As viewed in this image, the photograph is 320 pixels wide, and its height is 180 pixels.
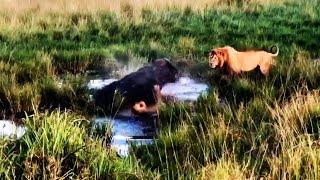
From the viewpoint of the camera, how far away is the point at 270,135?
4754 mm

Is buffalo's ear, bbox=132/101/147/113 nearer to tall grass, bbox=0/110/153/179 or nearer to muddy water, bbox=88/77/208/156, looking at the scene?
muddy water, bbox=88/77/208/156

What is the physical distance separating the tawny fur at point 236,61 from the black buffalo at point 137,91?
0.49 metres

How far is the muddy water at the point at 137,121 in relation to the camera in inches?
215

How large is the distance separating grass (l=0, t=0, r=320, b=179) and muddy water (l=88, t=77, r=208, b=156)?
0.15 metres


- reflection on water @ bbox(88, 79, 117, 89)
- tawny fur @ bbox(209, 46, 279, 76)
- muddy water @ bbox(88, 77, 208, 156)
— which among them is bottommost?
reflection on water @ bbox(88, 79, 117, 89)

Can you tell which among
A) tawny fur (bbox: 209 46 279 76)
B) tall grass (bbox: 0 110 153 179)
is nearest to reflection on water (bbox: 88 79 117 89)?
tawny fur (bbox: 209 46 279 76)

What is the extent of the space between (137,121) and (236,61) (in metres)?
1.98

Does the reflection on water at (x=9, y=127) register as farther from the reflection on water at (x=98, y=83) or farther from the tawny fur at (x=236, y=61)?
the tawny fur at (x=236, y=61)

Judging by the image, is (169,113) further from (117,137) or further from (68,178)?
(68,178)

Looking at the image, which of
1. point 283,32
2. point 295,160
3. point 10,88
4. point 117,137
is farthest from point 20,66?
point 295,160

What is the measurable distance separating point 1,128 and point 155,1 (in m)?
8.23

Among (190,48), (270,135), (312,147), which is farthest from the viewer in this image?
(190,48)

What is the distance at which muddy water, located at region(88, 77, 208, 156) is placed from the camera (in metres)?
5.47

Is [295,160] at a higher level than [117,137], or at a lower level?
higher
